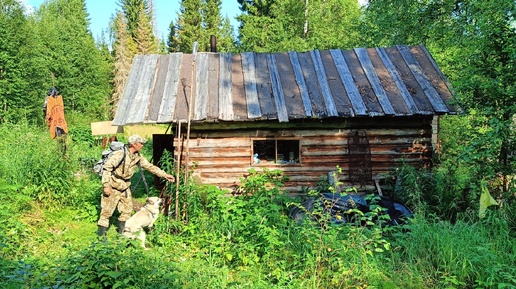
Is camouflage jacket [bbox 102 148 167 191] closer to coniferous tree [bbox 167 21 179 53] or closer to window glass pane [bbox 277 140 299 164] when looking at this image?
window glass pane [bbox 277 140 299 164]

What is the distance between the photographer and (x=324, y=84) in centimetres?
856

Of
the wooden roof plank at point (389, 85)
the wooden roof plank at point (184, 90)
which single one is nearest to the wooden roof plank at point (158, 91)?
the wooden roof plank at point (184, 90)

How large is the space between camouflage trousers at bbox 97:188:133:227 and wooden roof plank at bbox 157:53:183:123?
5.34 feet

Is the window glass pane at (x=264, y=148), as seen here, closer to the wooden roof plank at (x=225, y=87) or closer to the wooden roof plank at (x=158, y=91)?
the wooden roof plank at (x=225, y=87)

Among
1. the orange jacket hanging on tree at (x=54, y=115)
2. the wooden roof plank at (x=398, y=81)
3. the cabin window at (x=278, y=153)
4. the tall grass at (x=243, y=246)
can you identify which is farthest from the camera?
the orange jacket hanging on tree at (x=54, y=115)

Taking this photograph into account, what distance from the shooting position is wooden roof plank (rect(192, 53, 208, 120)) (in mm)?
7727

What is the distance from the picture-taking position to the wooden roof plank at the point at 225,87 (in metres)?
7.71

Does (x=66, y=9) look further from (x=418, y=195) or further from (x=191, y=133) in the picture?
(x=418, y=195)

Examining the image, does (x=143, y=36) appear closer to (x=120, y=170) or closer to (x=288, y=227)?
(x=120, y=170)

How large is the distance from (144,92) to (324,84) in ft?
13.1

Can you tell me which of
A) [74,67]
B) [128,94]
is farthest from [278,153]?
[74,67]

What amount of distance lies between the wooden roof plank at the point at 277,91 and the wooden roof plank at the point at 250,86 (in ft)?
1.31

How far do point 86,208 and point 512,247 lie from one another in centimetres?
754

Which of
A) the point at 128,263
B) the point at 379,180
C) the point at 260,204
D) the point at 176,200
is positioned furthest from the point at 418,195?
the point at 128,263
